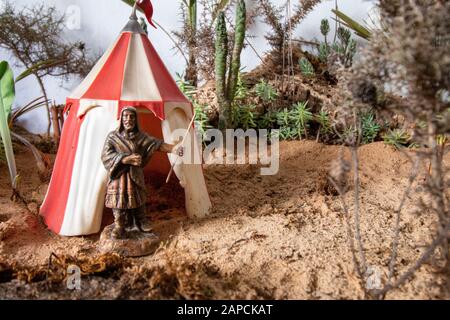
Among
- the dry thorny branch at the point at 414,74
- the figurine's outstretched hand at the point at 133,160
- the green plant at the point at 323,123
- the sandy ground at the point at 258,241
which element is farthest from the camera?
the green plant at the point at 323,123

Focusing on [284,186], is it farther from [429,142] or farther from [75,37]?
[75,37]

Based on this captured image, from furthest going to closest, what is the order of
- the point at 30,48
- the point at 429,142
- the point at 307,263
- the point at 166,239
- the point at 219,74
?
1. the point at 30,48
2. the point at 219,74
3. the point at 166,239
4. the point at 307,263
5. the point at 429,142

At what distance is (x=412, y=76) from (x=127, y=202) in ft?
6.57

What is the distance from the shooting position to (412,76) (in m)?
1.90

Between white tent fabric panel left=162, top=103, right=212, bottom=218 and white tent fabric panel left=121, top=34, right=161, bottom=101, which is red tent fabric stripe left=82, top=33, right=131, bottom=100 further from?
white tent fabric panel left=162, top=103, right=212, bottom=218

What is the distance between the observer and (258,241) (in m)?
3.06

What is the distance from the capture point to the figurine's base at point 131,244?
2900 millimetres

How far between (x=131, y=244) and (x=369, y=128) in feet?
10.4

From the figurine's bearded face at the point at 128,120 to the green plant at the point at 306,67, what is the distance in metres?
3.08

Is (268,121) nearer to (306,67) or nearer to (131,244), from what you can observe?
(306,67)

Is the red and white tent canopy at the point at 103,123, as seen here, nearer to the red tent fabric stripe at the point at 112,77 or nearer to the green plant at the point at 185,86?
the red tent fabric stripe at the point at 112,77

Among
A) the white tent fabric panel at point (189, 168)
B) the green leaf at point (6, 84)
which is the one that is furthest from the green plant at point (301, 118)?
the green leaf at point (6, 84)

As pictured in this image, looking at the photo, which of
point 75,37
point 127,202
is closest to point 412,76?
point 127,202

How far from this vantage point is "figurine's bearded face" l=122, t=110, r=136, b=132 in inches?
114
